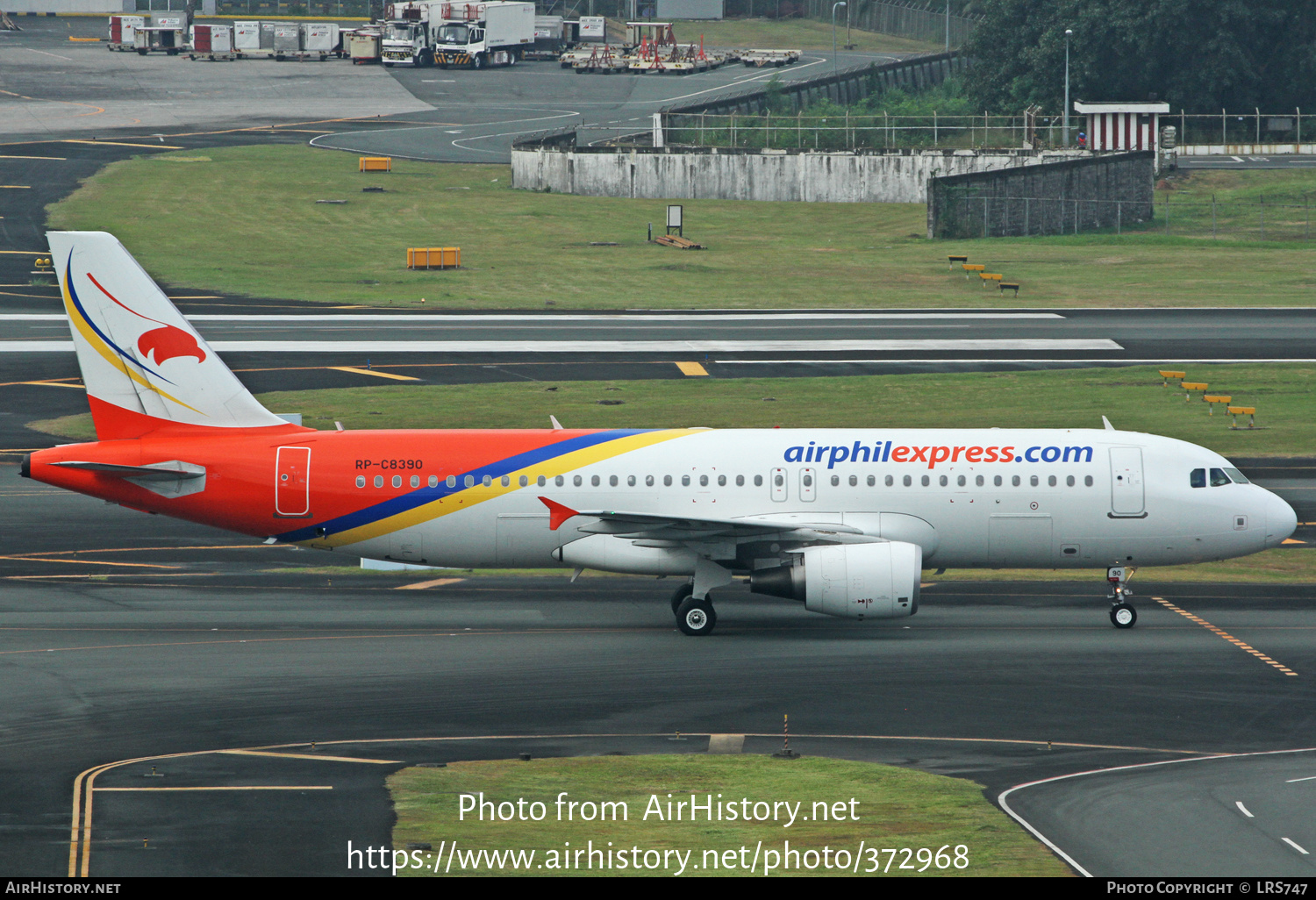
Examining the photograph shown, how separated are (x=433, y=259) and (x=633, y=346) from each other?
24.9 meters

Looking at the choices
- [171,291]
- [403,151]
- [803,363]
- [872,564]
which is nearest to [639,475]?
[872,564]

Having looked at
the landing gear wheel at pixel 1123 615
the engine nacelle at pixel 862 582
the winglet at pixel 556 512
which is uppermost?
the winglet at pixel 556 512

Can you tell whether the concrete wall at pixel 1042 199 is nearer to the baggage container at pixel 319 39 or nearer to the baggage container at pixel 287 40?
the baggage container at pixel 319 39

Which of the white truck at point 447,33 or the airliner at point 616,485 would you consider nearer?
the airliner at point 616,485

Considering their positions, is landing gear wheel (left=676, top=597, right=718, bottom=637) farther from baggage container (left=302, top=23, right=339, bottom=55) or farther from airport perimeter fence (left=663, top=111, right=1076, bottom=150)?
baggage container (left=302, top=23, right=339, bottom=55)

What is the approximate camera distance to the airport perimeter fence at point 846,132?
115062 mm

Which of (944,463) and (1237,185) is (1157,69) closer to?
(1237,185)

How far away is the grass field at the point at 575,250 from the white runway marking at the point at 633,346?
1099 centimetres

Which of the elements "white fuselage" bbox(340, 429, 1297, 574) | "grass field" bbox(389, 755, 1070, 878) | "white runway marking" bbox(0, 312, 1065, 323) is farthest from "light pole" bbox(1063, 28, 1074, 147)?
"grass field" bbox(389, 755, 1070, 878)

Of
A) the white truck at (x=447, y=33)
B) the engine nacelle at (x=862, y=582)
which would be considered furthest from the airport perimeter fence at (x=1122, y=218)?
the white truck at (x=447, y=33)

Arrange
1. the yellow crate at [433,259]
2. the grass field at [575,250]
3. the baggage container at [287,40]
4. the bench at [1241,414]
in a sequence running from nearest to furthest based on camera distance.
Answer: the bench at [1241,414], the grass field at [575,250], the yellow crate at [433,259], the baggage container at [287,40]

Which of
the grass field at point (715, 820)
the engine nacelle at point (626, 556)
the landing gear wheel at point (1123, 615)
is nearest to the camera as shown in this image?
the grass field at point (715, 820)

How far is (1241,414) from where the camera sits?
5547cm

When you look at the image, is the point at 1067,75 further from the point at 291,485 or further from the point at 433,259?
the point at 291,485
